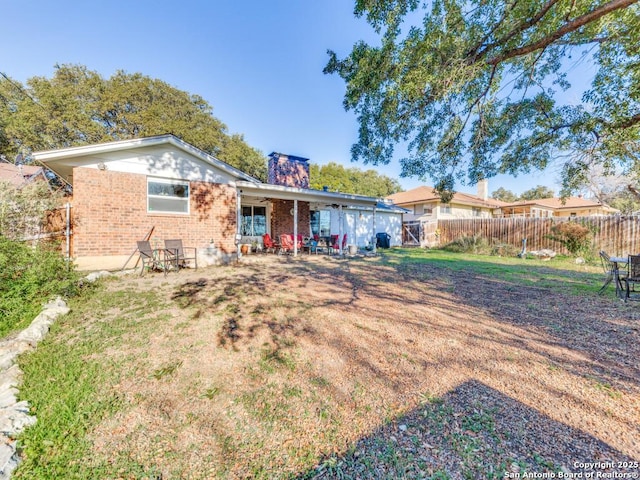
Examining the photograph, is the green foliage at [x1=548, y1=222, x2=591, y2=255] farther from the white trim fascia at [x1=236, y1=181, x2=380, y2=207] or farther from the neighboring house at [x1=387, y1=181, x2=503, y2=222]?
the white trim fascia at [x1=236, y1=181, x2=380, y2=207]

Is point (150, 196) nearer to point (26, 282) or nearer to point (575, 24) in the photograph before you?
point (26, 282)

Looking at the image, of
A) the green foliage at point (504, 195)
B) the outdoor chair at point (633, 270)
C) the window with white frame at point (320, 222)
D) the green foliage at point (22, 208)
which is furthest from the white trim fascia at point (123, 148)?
the green foliage at point (504, 195)

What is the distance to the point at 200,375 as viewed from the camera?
3070 mm

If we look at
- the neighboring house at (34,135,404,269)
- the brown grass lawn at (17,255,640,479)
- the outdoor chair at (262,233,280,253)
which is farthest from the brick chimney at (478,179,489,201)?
the brown grass lawn at (17,255,640,479)

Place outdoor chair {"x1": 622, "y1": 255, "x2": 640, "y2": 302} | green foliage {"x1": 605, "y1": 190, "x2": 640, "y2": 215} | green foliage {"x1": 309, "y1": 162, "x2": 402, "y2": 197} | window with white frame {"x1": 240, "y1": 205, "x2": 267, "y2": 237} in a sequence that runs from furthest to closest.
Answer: green foliage {"x1": 309, "y1": 162, "x2": 402, "y2": 197}, green foliage {"x1": 605, "y1": 190, "x2": 640, "y2": 215}, window with white frame {"x1": 240, "y1": 205, "x2": 267, "y2": 237}, outdoor chair {"x1": 622, "y1": 255, "x2": 640, "y2": 302}

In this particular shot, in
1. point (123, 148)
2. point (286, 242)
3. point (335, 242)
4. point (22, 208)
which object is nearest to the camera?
point (22, 208)

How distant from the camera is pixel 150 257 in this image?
308 inches

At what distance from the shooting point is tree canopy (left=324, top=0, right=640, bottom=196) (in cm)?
586

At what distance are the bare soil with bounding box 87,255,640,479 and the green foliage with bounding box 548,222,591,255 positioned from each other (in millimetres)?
10752

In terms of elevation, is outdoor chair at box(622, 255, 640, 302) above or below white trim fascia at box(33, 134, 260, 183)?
below

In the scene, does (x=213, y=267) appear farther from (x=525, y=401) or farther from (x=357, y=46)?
(x=525, y=401)

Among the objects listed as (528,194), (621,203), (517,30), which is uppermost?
(528,194)

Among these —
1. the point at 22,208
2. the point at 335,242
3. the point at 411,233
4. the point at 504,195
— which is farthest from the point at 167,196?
the point at 504,195

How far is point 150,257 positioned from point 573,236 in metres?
19.0
